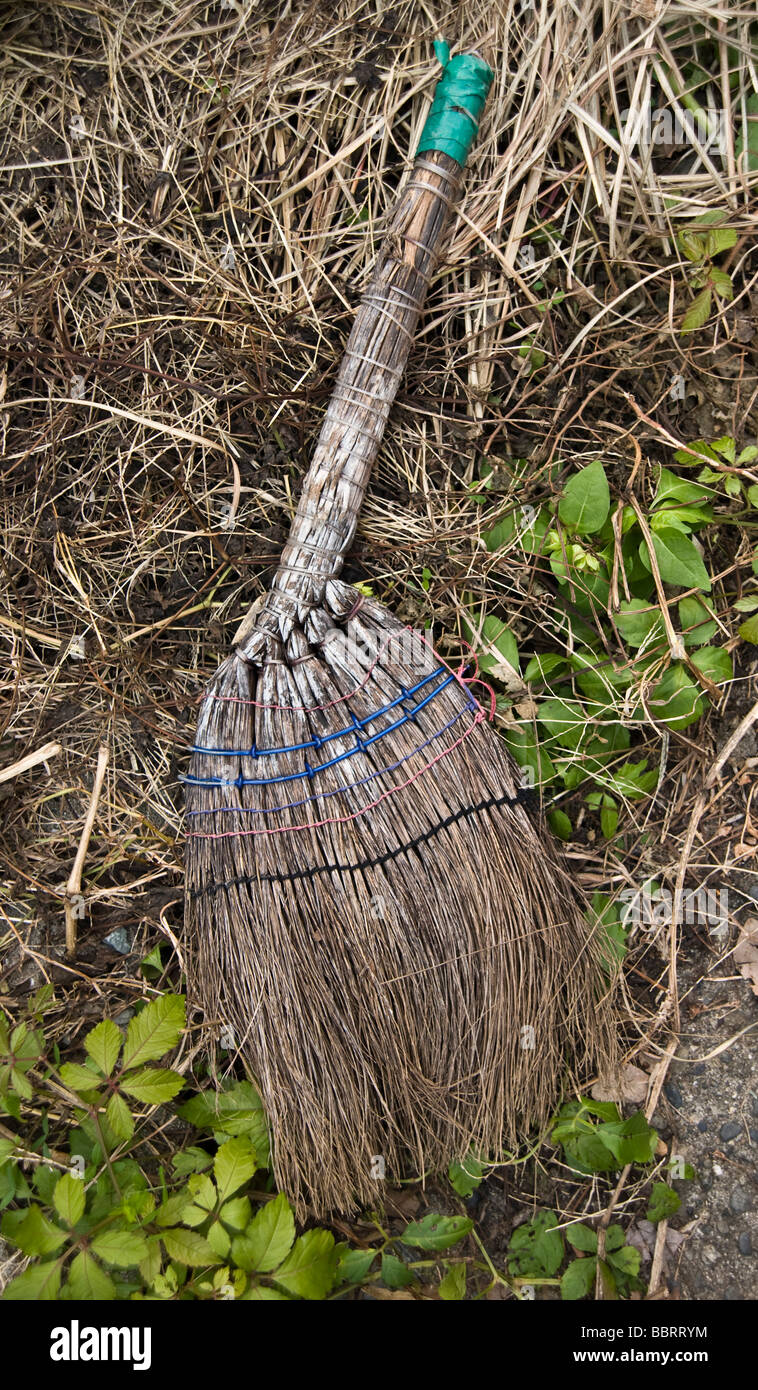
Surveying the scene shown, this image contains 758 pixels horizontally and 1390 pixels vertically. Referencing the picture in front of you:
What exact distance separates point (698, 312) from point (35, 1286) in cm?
248

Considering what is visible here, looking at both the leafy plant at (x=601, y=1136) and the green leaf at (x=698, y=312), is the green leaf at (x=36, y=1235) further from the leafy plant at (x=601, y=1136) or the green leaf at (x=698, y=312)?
the green leaf at (x=698, y=312)

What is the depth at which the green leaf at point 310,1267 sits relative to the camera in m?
1.62

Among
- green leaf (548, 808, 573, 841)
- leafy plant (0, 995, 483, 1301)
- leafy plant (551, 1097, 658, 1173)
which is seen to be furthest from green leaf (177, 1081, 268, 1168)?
green leaf (548, 808, 573, 841)

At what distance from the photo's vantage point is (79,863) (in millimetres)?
2102

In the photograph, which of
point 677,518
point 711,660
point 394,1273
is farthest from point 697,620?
point 394,1273

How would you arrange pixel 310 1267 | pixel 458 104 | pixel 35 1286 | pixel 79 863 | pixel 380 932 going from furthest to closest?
pixel 79 863 < pixel 458 104 < pixel 380 932 < pixel 310 1267 < pixel 35 1286

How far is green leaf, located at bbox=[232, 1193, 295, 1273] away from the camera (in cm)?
164

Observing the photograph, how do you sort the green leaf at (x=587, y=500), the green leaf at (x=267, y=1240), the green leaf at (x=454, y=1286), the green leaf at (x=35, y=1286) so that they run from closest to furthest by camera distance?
1. the green leaf at (x=35, y=1286)
2. the green leaf at (x=267, y=1240)
3. the green leaf at (x=454, y=1286)
4. the green leaf at (x=587, y=500)

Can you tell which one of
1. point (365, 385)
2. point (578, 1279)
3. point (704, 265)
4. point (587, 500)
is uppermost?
point (704, 265)

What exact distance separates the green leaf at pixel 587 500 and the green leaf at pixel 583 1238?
1615 millimetres

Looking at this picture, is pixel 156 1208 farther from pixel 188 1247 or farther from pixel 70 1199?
pixel 70 1199

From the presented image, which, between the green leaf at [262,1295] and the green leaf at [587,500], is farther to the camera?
the green leaf at [587,500]

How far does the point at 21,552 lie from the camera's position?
2207mm

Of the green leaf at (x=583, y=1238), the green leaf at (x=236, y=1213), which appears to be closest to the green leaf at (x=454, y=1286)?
the green leaf at (x=583, y=1238)
